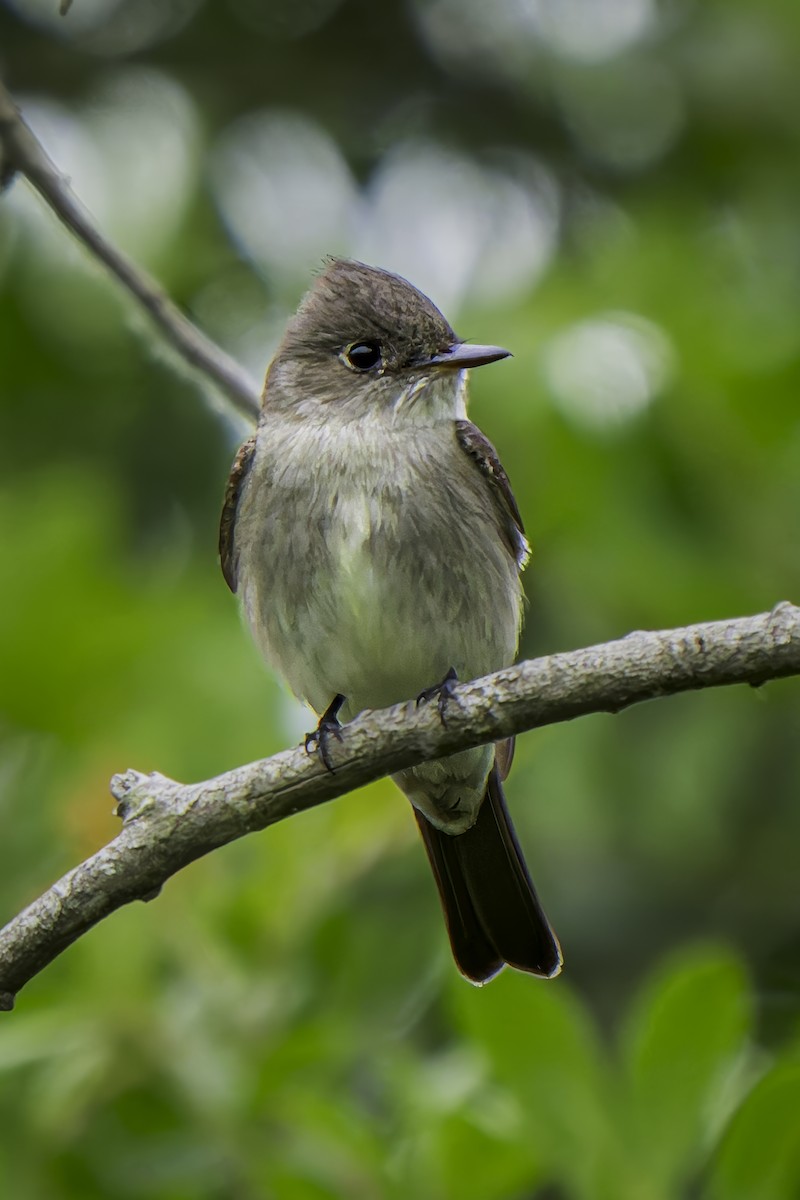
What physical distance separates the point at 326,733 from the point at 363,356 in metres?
1.29

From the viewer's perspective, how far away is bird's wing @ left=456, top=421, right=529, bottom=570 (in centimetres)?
419

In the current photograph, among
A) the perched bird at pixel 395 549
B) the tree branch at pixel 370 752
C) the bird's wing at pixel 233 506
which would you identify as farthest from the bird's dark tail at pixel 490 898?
the tree branch at pixel 370 752

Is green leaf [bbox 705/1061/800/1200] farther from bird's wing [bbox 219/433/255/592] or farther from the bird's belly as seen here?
bird's wing [bbox 219/433/255/592]

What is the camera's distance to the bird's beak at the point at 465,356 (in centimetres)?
390

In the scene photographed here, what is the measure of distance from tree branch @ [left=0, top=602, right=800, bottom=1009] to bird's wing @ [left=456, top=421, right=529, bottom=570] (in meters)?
1.18

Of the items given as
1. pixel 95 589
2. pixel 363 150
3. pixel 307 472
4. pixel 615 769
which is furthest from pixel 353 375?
pixel 363 150

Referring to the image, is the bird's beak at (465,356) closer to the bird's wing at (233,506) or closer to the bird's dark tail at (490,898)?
the bird's wing at (233,506)

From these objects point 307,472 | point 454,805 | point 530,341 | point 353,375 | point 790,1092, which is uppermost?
point 530,341

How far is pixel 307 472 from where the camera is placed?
13.0 ft

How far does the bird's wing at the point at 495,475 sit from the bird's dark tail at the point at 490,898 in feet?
1.91

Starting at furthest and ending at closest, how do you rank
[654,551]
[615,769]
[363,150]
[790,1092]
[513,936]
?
[363,150] < [615,769] < [654,551] < [513,936] < [790,1092]

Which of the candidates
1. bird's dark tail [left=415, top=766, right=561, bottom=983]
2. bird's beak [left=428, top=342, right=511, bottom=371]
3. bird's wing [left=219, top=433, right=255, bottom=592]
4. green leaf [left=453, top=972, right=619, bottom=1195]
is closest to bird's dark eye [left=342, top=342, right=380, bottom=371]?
bird's beak [left=428, top=342, right=511, bottom=371]

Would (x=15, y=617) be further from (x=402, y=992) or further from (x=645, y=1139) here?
(x=645, y=1139)

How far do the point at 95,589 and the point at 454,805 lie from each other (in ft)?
3.39
